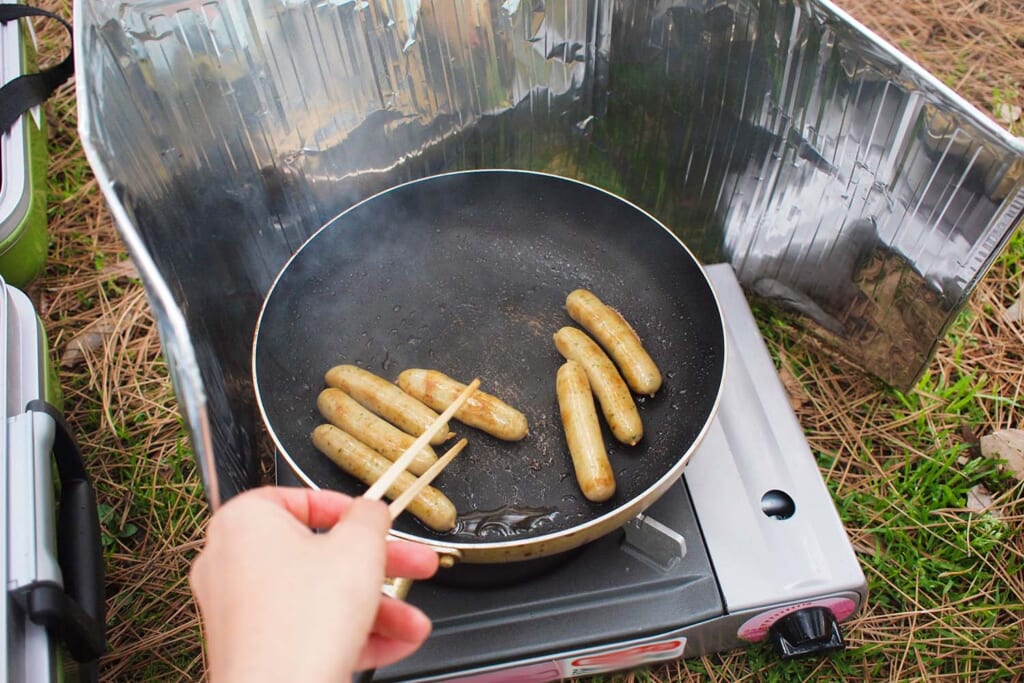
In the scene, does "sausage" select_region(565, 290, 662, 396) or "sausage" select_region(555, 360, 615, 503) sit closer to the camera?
"sausage" select_region(555, 360, 615, 503)

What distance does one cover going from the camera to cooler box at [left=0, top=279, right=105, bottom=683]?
70.3 inches

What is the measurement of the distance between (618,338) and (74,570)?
1.62 m

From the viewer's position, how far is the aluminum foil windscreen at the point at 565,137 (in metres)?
2.09

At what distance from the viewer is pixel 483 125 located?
2.86 meters

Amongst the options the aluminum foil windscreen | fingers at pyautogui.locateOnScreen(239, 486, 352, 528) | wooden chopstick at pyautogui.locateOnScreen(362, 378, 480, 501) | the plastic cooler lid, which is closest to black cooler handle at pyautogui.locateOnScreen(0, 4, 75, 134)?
the plastic cooler lid

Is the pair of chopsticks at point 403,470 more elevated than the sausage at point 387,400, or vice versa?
the pair of chopsticks at point 403,470

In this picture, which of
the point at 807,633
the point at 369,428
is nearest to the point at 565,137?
the point at 369,428

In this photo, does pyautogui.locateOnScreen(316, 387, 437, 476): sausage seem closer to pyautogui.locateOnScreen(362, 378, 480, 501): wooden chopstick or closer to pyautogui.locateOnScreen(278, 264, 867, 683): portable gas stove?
pyautogui.locateOnScreen(362, 378, 480, 501): wooden chopstick

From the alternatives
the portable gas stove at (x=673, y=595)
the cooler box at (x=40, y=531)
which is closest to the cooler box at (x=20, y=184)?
the cooler box at (x=40, y=531)

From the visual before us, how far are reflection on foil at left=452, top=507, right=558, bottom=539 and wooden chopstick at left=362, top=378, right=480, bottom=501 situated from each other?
0.30m

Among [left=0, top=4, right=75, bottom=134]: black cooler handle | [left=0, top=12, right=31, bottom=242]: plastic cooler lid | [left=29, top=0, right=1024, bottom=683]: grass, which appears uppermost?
[left=0, top=4, right=75, bottom=134]: black cooler handle

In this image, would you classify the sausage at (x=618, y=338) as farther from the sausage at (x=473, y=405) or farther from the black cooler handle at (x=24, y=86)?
the black cooler handle at (x=24, y=86)

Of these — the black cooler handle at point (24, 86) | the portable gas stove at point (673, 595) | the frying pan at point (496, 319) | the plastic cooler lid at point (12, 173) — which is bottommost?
the portable gas stove at point (673, 595)

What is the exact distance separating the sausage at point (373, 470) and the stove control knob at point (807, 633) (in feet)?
3.26
